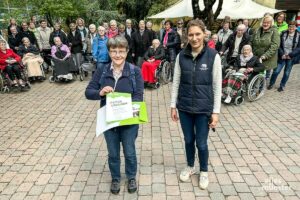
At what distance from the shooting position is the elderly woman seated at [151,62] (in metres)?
7.45

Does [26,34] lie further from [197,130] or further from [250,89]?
[197,130]

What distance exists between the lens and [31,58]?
27.1ft

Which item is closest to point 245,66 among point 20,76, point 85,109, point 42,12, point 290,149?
point 290,149

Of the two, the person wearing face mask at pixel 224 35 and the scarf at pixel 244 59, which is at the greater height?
the person wearing face mask at pixel 224 35

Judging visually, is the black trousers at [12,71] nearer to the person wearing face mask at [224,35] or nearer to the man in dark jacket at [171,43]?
the man in dark jacket at [171,43]

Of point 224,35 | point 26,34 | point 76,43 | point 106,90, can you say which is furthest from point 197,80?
point 26,34

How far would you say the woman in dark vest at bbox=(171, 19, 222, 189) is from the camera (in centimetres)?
280

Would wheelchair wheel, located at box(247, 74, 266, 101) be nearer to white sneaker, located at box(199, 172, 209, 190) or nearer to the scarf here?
the scarf

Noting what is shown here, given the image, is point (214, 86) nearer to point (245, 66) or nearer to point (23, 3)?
point (245, 66)

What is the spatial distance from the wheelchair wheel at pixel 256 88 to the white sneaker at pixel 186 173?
3.41m

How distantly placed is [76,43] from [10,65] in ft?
6.82

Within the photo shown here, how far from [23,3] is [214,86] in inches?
558

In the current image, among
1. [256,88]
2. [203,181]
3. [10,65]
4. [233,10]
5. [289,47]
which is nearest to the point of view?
[203,181]

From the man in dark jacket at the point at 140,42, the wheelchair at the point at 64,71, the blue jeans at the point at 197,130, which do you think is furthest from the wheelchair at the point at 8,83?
the blue jeans at the point at 197,130
